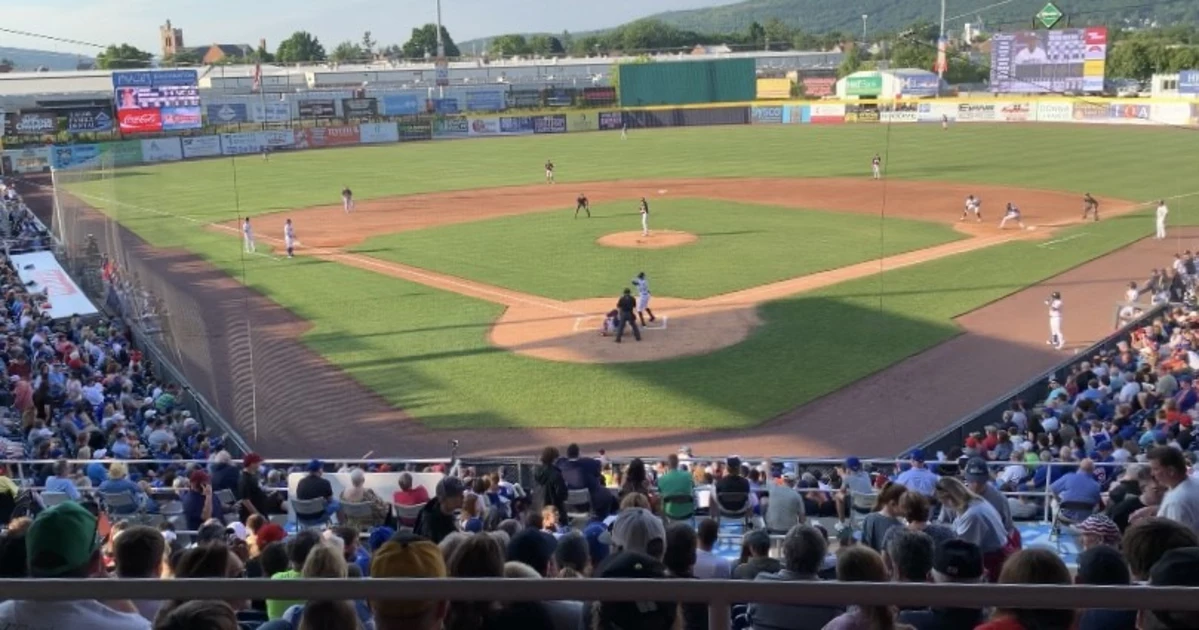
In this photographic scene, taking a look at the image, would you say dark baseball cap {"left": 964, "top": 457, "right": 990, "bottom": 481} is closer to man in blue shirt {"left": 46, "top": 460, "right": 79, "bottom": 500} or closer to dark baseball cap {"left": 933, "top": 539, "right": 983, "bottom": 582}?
dark baseball cap {"left": 933, "top": 539, "right": 983, "bottom": 582}

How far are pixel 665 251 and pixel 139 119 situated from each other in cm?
3862

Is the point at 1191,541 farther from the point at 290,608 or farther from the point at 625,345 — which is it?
the point at 625,345

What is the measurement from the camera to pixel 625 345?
23.4 meters

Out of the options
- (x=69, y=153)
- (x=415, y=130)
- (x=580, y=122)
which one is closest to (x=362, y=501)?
(x=69, y=153)

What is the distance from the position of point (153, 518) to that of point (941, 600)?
32.1 feet

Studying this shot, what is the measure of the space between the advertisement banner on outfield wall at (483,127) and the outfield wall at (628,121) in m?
0.08

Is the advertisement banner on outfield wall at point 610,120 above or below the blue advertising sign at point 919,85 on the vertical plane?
below

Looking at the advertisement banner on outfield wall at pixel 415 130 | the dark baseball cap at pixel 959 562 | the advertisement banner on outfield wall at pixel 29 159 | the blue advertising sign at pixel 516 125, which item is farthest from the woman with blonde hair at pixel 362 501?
the blue advertising sign at pixel 516 125

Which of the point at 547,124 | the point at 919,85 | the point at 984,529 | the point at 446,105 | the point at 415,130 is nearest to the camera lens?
the point at 984,529

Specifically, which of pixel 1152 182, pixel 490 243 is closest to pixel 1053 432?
pixel 490 243

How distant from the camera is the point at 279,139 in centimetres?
8000

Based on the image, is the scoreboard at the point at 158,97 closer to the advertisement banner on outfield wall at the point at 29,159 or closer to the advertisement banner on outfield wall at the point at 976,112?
the advertisement banner on outfield wall at the point at 29,159

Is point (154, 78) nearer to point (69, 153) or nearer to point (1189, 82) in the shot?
point (69, 153)

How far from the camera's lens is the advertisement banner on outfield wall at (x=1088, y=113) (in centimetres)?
7381
